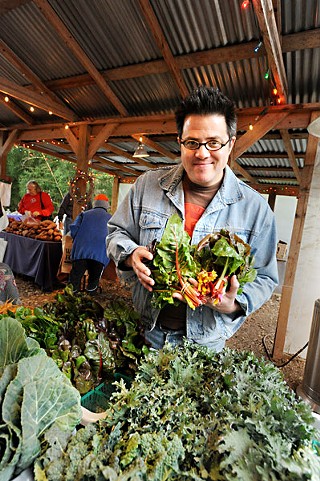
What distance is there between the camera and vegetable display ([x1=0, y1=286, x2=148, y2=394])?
120cm

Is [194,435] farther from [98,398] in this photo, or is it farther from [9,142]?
A: [9,142]

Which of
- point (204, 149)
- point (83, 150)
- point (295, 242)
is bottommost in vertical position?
point (295, 242)

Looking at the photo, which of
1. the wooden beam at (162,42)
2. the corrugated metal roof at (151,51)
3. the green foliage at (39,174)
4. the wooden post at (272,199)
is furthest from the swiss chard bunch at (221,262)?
the green foliage at (39,174)

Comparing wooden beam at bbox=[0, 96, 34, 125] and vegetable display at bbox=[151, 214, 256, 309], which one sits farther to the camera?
wooden beam at bbox=[0, 96, 34, 125]

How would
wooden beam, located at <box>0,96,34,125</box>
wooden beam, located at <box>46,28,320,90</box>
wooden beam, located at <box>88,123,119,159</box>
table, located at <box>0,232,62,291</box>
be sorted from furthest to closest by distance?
wooden beam, located at <box>0,96,34,125</box>, wooden beam, located at <box>88,123,119,159</box>, table, located at <box>0,232,62,291</box>, wooden beam, located at <box>46,28,320,90</box>

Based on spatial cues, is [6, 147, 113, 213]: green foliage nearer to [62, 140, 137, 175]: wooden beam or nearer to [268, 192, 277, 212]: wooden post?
[62, 140, 137, 175]: wooden beam

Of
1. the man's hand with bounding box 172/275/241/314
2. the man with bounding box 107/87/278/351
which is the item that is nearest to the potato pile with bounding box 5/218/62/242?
the man with bounding box 107/87/278/351

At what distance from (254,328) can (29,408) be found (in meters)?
4.99

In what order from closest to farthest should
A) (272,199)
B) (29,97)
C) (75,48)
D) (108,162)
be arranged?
(75,48) < (29,97) < (272,199) < (108,162)

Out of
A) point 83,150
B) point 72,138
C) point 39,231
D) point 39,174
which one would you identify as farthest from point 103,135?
point 39,174

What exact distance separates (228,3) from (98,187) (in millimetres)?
16804

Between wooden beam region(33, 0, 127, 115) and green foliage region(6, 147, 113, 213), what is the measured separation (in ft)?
45.0

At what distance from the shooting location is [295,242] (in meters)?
3.80

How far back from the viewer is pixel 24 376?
0.75 m
